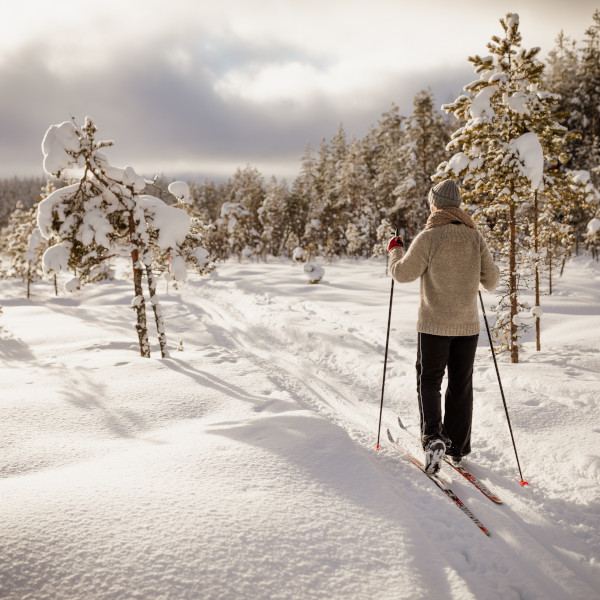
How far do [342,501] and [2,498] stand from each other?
266 centimetres

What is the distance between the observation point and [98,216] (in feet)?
32.9

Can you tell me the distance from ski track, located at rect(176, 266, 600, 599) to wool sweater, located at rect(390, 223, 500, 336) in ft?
5.53

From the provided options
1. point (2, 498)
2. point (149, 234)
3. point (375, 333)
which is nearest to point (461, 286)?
point (2, 498)

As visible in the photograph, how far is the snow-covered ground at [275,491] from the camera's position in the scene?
2.27 m

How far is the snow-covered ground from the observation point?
2.27m

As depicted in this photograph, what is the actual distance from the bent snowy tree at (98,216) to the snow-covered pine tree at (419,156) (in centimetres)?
3479

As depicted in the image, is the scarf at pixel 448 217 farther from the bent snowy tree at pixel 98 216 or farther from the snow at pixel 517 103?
the bent snowy tree at pixel 98 216

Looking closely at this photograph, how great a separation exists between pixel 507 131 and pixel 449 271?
286 inches

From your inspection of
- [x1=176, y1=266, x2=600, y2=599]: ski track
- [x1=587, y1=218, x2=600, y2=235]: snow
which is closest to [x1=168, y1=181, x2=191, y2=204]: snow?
[x1=176, y1=266, x2=600, y2=599]: ski track

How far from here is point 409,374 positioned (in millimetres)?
7879

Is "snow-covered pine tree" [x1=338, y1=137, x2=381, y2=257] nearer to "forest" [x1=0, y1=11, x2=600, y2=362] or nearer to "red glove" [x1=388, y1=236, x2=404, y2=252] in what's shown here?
"forest" [x1=0, y1=11, x2=600, y2=362]

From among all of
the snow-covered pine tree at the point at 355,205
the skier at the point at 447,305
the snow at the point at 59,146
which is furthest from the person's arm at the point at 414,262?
the snow-covered pine tree at the point at 355,205

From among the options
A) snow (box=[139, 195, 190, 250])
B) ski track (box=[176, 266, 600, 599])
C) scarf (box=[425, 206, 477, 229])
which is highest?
snow (box=[139, 195, 190, 250])

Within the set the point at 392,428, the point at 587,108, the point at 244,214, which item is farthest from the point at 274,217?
the point at 392,428
